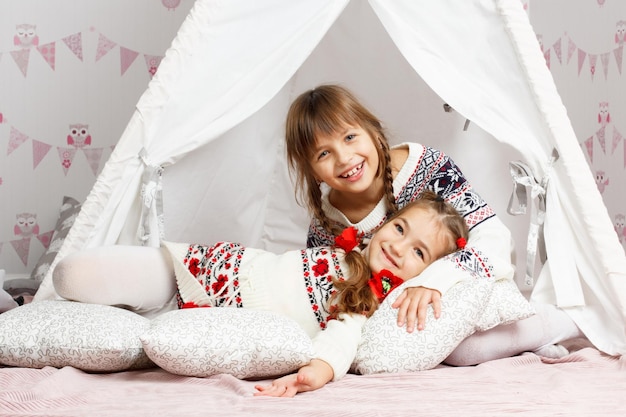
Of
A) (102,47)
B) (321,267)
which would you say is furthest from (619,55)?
(102,47)

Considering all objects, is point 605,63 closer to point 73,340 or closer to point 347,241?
point 347,241

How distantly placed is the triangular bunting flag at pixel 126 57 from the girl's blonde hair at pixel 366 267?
160 centimetres

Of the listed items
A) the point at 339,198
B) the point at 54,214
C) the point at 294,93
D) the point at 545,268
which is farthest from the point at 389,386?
the point at 54,214

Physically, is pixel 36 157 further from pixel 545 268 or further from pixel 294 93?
pixel 545 268

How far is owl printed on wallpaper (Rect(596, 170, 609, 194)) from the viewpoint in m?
3.13

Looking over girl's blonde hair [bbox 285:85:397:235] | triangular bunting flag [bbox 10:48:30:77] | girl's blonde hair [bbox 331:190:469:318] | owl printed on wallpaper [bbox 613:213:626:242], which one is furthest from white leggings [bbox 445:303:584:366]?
triangular bunting flag [bbox 10:48:30:77]

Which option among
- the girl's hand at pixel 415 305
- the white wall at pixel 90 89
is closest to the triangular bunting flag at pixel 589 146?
the white wall at pixel 90 89

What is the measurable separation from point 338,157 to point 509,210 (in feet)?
1.60

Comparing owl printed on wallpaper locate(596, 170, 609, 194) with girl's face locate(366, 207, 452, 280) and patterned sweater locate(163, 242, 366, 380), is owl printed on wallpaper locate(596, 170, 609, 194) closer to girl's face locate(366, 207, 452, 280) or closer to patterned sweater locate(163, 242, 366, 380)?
girl's face locate(366, 207, 452, 280)

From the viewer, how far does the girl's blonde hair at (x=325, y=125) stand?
206 centimetres

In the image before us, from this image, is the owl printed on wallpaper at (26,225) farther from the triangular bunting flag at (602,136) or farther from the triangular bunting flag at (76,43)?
the triangular bunting flag at (602,136)

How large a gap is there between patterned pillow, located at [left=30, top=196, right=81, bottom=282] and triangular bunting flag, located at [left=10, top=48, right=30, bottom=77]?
53 centimetres

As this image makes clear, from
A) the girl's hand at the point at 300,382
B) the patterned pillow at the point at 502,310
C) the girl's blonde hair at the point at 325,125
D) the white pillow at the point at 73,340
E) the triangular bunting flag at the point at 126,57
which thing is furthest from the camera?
the triangular bunting flag at the point at 126,57

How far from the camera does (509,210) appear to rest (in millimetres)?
2119
